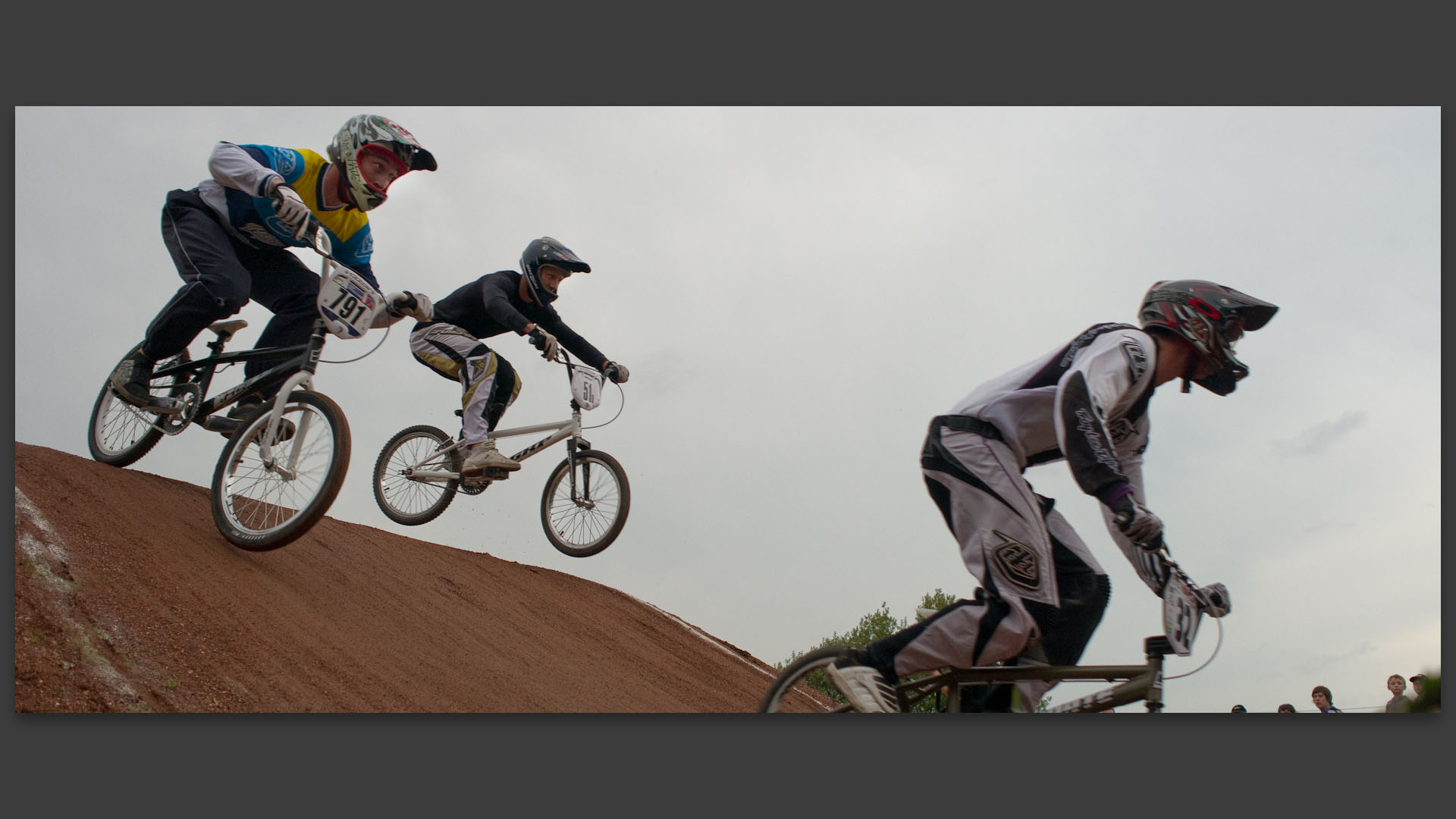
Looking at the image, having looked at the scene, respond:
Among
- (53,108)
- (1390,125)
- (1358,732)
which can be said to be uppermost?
(1390,125)

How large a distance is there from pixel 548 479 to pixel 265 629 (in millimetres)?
1941

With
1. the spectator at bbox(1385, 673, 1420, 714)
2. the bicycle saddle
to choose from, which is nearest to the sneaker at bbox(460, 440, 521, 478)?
the bicycle saddle

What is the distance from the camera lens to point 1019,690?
2822 mm

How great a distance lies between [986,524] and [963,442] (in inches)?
9.1

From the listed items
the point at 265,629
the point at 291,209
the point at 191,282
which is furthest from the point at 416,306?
the point at 265,629

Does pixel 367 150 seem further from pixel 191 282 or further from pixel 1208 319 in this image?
pixel 1208 319

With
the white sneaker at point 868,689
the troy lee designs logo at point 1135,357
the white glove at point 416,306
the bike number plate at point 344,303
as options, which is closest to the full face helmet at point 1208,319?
the troy lee designs logo at point 1135,357

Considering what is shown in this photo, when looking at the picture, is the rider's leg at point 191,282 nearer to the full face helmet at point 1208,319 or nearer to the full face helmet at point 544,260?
the full face helmet at point 544,260

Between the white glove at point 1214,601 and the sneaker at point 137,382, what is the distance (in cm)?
364

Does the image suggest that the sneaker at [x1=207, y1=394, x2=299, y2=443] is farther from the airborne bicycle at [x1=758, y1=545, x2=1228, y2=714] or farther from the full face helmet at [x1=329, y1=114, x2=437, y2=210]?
the airborne bicycle at [x1=758, y1=545, x2=1228, y2=714]

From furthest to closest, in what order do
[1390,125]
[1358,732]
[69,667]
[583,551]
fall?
1. [583,551]
2. [1390,125]
3. [1358,732]
4. [69,667]

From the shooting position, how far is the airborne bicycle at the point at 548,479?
4.97 meters
